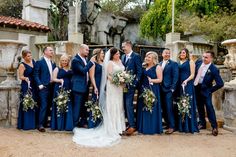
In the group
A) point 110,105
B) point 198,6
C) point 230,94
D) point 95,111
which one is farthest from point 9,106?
point 198,6

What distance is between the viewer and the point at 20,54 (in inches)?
261

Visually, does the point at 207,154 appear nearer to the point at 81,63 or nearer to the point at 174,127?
the point at 174,127

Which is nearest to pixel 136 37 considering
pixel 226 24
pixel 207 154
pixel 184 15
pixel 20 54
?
pixel 184 15

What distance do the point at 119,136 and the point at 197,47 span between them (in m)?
6.46

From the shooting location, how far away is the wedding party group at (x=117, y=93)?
5949 millimetres

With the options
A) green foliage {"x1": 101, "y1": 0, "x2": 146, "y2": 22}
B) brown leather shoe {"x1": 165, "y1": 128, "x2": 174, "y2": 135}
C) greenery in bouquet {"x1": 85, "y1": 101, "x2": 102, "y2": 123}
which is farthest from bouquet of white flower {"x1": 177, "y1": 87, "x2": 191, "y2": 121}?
green foliage {"x1": 101, "y1": 0, "x2": 146, "y2": 22}

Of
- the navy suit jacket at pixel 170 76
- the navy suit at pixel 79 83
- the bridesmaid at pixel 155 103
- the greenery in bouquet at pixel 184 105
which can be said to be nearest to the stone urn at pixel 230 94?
the greenery in bouquet at pixel 184 105

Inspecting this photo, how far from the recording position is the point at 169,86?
19.9 ft

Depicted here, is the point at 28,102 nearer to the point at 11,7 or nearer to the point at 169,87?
the point at 169,87

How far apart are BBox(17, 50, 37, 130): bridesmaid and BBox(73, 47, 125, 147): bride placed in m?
0.96

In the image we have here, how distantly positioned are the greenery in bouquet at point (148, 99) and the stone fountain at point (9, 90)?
8.47ft

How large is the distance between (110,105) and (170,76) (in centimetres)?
127

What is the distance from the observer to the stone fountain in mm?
6414

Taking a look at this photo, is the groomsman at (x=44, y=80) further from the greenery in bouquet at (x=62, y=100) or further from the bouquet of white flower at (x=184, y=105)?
the bouquet of white flower at (x=184, y=105)
